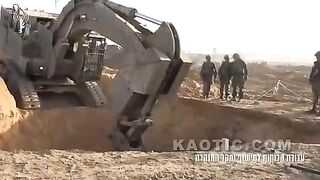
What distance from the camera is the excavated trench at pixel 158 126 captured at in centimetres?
1049

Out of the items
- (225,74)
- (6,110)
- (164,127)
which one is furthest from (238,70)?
(6,110)

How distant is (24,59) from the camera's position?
37.2 feet

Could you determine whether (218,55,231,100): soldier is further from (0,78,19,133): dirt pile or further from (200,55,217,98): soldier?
(0,78,19,133): dirt pile

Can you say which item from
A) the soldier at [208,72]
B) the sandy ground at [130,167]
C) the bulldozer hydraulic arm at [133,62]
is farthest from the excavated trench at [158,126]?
the soldier at [208,72]

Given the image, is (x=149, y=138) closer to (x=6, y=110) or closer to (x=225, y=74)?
(x=6, y=110)

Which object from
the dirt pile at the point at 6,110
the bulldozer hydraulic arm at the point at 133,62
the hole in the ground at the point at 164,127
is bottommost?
the hole in the ground at the point at 164,127

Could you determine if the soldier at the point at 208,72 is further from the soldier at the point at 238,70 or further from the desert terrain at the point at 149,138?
the desert terrain at the point at 149,138

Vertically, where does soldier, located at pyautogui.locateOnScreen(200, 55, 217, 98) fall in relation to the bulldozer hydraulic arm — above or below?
below

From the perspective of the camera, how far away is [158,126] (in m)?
13.1

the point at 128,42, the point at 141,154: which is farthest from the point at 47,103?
the point at 141,154

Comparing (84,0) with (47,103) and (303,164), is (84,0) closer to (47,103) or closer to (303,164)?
(47,103)

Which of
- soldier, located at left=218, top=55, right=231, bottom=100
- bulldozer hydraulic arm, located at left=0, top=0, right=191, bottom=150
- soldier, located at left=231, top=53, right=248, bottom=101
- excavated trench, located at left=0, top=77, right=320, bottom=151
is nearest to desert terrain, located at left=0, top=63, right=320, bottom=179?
excavated trench, located at left=0, top=77, right=320, bottom=151

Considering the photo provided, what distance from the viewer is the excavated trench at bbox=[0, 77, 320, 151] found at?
10.5 meters

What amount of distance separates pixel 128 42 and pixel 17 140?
11.3 ft
